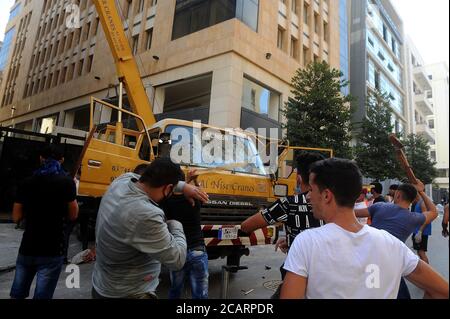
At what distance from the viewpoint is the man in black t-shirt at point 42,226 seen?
7.66ft

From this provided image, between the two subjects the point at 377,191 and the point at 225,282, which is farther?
the point at 377,191

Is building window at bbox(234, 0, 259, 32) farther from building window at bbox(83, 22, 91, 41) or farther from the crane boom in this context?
building window at bbox(83, 22, 91, 41)

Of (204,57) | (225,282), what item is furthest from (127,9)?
(225,282)

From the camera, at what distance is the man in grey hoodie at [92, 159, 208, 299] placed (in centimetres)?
146

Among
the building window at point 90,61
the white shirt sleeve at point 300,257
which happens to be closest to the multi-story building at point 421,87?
Answer: the white shirt sleeve at point 300,257

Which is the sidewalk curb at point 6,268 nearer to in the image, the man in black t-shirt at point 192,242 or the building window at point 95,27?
the man in black t-shirt at point 192,242

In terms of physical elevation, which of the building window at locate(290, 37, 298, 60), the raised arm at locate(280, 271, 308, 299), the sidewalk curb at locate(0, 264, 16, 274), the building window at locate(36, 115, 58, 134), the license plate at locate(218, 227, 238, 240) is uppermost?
the building window at locate(290, 37, 298, 60)

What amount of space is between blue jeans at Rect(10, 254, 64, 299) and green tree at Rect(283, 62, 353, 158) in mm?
9207

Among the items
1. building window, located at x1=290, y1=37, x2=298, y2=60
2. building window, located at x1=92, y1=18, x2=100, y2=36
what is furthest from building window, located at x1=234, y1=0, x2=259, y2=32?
building window, located at x1=92, y1=18, x2=100, y2=36

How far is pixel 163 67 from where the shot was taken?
12.2 meters

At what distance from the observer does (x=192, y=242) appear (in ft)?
9.82

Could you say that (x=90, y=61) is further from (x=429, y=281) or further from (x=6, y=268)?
(x=429, y=281)

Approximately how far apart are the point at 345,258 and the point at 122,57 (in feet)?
28.4
